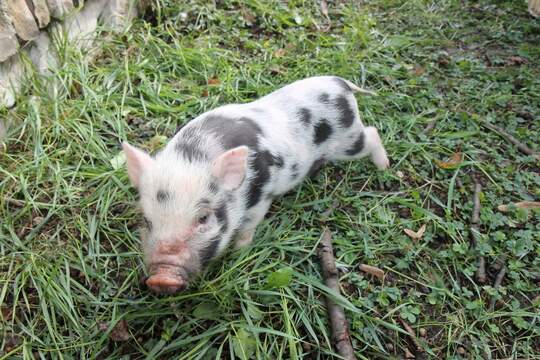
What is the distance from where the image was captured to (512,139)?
3479mm

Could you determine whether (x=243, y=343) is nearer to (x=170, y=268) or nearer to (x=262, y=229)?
(x=170, y=268)

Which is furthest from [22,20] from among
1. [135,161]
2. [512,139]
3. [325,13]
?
[512,139]

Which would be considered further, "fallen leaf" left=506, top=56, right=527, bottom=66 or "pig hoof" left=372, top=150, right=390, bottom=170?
"fallen leaf" left=506, top=56, right=527, bottom=66

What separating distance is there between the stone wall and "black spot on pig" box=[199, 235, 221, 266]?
73.9 inches

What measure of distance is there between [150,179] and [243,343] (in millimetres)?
895

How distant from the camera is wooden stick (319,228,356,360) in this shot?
7.57 feet

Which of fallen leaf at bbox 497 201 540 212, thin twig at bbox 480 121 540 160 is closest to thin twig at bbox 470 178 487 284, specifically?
fallen leaf at bbox 497 201 540 212

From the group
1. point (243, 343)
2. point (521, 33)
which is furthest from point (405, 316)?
point (521, 33)

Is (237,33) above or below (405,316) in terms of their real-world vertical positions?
above

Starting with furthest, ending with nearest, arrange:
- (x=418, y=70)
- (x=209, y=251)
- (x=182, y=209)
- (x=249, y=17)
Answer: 1. (x=249, y=17)
2. (x=418, y=70)
3. (x=209, y=251)
4. (x=182, y=209)

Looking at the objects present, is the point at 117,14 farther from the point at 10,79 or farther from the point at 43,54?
→ the point at 10,79

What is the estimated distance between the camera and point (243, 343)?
7.43 feet

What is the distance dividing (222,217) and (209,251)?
18cm

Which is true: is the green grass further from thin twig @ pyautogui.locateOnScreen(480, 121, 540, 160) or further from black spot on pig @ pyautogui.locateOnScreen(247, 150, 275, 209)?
black spot on pig @ pyautogui.locateOnScreen(247, 150, 275, 209)
